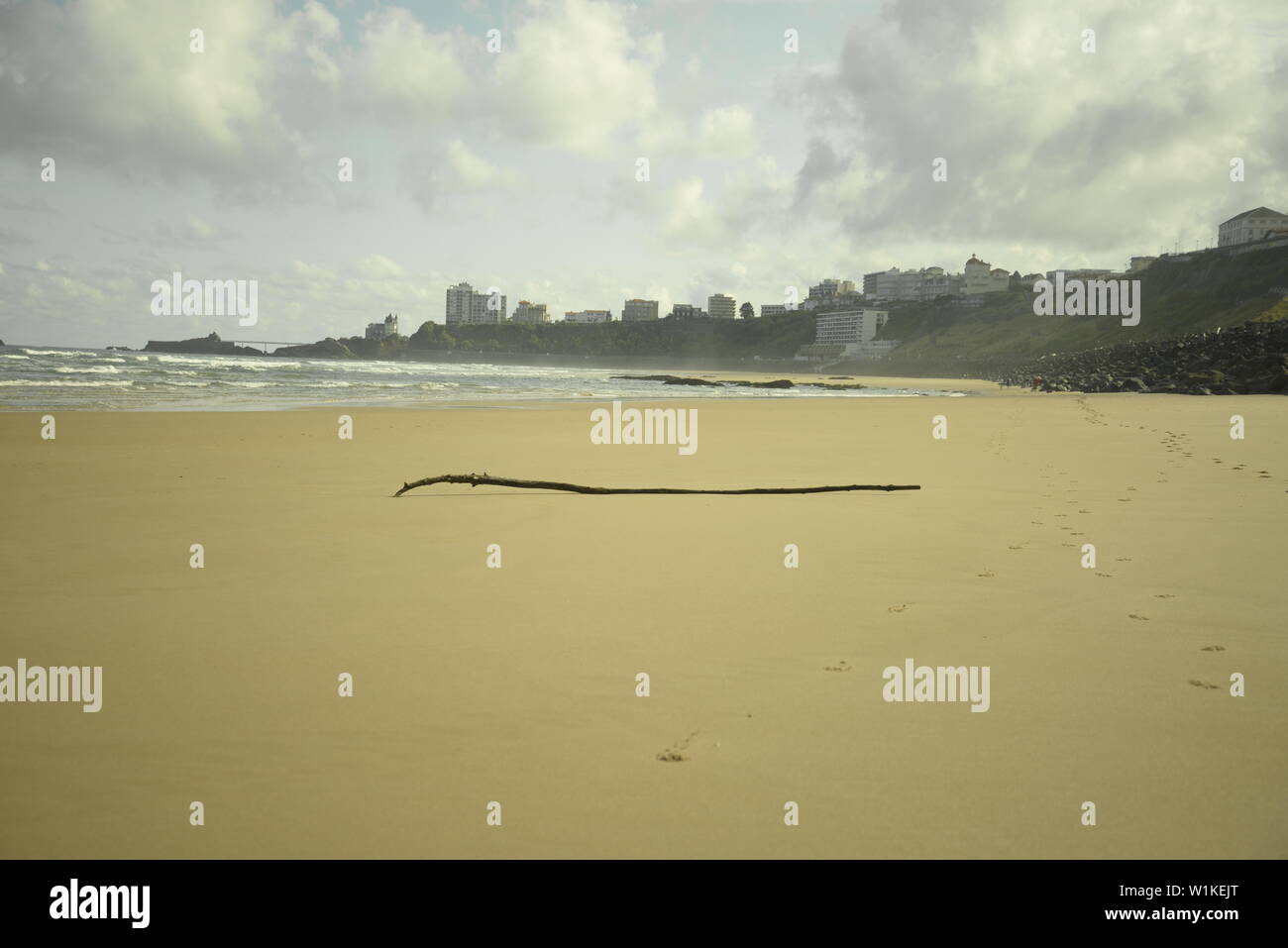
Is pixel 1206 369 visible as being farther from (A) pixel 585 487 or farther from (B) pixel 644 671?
(B) pixel 644 671

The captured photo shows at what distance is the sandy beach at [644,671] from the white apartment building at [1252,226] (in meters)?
138

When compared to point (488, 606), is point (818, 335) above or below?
above

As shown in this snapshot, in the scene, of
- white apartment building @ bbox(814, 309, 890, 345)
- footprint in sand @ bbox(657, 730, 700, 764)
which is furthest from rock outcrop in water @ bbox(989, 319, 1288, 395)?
white apartment building @ bbox(814, 309, 890, 345)

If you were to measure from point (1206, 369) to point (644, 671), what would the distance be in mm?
40009

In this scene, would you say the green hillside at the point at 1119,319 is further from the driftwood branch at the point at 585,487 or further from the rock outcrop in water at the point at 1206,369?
the driftwood branch at the point at 585,487

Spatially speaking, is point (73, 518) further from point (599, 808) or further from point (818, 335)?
point (818, 335)

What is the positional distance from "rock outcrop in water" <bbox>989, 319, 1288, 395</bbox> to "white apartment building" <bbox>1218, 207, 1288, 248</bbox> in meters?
92.7

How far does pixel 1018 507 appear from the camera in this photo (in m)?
8.20

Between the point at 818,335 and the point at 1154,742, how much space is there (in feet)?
615

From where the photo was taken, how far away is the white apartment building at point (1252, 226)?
116m

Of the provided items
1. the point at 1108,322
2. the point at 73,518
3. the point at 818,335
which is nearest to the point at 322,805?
the point at 73,518

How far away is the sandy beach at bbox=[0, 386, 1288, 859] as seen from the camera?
2.68 meters

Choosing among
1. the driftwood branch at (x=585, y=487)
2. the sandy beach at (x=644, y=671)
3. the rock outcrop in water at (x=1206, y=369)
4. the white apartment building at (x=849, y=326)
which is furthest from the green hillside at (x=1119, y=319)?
the sandy beach at (x=644, y=671)

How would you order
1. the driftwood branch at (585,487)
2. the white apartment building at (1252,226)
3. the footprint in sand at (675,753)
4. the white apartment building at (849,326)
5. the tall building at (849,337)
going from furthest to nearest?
the white apartment building at (849,326) < the tall building at (849,337) < the white apartment building at (1252,226) < the driftwood branch at (585,487) < the footprint in sand at (675,753)
